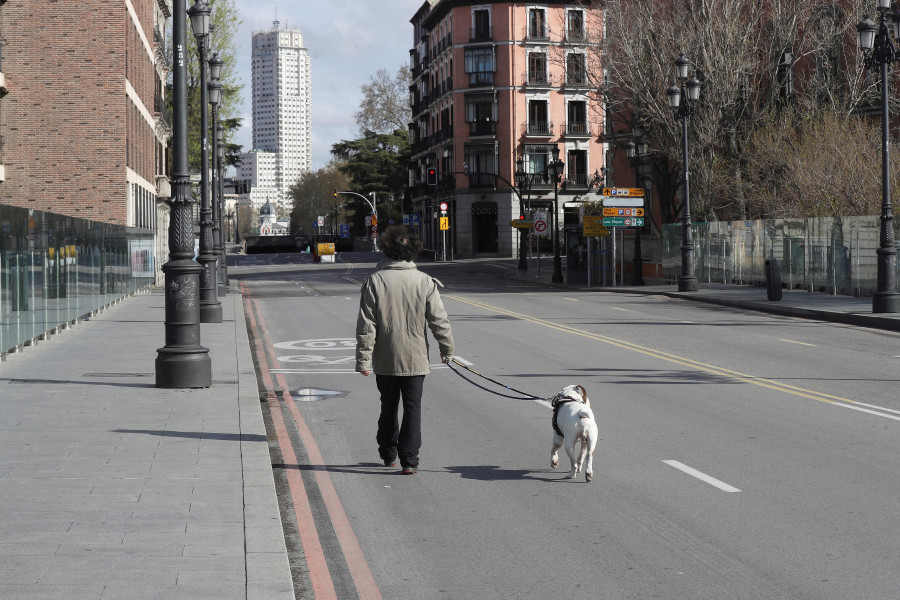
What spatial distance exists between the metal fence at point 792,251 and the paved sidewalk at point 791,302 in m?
0.48

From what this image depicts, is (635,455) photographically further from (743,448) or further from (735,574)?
(735,574)

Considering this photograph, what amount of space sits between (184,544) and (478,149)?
81.1 meters

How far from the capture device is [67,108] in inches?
1620

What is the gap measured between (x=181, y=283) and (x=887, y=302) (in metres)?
16.6

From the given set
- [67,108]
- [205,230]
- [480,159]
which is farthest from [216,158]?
[480,159]

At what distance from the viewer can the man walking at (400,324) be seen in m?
8.20

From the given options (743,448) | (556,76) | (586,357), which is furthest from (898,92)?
(556,76)

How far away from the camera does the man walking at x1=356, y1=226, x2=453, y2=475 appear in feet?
26.9

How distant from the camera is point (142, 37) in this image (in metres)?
49.6

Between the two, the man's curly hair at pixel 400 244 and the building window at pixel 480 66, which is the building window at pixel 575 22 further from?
the man's curly hair at pixel 400 244

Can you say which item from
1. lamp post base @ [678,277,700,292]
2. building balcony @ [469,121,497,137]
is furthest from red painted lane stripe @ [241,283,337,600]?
building balcony @ [469,121,497,137]

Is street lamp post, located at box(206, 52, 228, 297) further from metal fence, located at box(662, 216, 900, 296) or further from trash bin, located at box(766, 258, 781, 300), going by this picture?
metal fence, located at box(662, 216, 900, 296)

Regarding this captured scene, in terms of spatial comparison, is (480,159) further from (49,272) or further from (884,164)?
(49,272)

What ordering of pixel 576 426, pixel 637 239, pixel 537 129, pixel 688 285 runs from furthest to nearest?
pixel 537 129 → pixel 637 239 → pixel 688 285 → pixel 576 426
